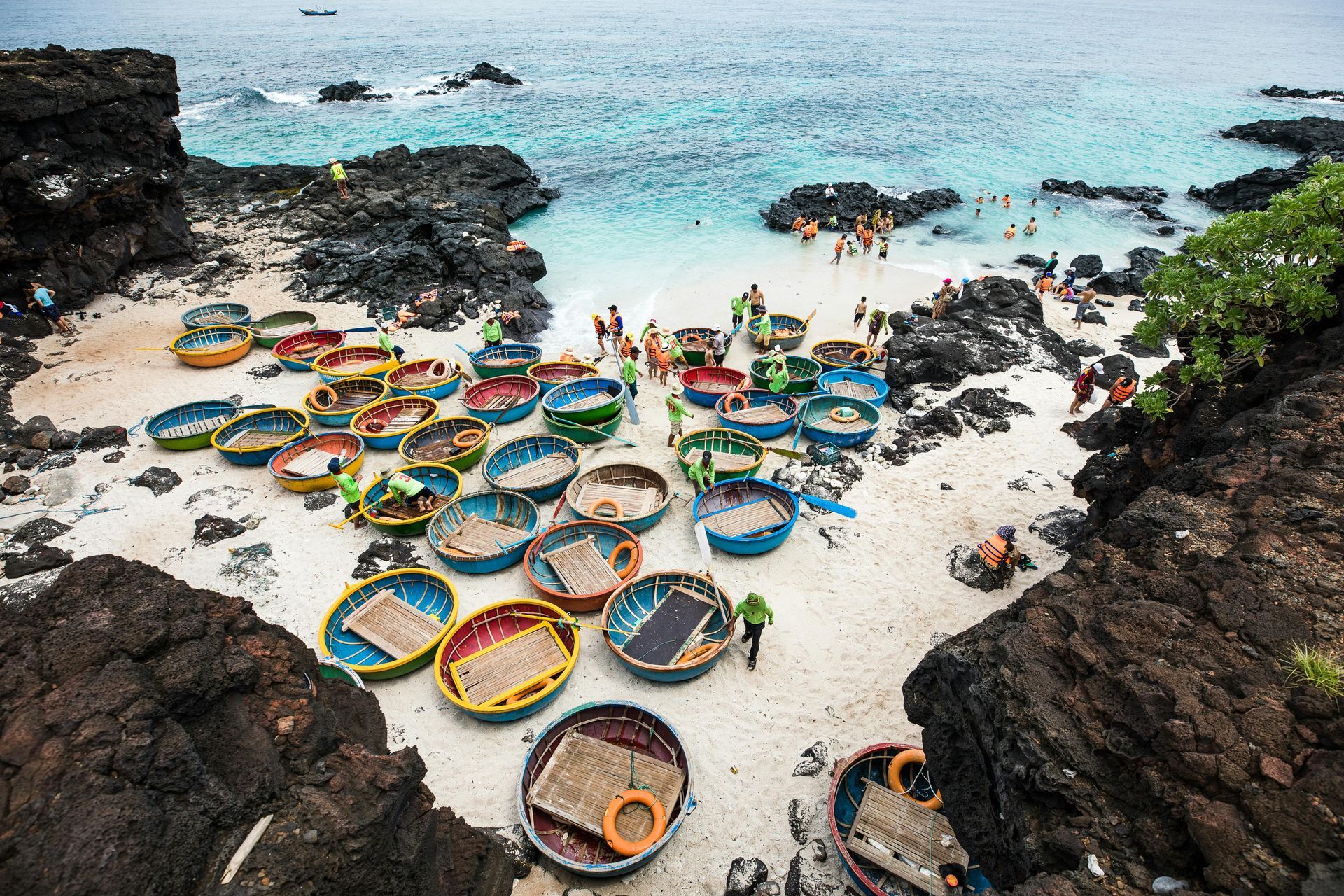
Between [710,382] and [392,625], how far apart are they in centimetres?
1220

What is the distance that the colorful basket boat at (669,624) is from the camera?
412 inches

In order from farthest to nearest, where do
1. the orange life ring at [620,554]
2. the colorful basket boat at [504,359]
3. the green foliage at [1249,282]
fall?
1. the colorful basket boat at [504,359]
2. the orange life ring at [620,554]
3. the green foliage at [1249,282]

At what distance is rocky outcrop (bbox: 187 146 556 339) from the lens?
25281 mm

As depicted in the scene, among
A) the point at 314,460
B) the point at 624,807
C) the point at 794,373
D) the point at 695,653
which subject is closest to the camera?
the point at 624,807

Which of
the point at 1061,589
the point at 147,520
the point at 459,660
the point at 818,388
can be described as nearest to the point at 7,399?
the point at 147,520

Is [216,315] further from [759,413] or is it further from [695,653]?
[695,653]

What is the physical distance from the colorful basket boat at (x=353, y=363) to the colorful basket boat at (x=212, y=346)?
9.06ft

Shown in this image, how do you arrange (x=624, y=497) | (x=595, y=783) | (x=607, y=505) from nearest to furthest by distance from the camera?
1. (x=595, y=783)
2. (x=607, y=505)
3. (x=624, y=497)

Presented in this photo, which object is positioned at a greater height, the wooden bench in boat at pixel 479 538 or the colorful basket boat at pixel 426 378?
the colorful basket boat at pixel 426 378

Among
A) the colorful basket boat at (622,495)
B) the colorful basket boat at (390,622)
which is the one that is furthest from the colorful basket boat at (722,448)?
the colorful basket boat at (390,622)

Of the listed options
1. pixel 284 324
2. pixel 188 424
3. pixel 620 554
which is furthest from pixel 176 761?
pixel 284 324

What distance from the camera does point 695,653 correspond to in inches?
423

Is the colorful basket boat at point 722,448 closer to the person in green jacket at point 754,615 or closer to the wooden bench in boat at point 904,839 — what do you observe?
the person in green jacket at point 754,615

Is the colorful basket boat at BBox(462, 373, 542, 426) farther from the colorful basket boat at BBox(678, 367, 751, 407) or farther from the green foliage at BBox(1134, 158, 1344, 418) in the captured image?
the green foliage at BBox(1134, 158, 1344, 418)
